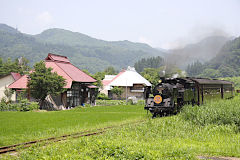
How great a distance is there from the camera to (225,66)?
152 meters

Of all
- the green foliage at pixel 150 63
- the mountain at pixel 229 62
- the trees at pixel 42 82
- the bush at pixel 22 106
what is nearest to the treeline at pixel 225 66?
the mountain at pixel 229 62

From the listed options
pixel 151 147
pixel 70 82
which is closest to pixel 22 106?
pixel 70 82

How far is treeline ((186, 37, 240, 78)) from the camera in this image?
145875 mm

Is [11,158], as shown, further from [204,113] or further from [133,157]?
[204,113]

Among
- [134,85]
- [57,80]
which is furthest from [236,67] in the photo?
[57,80]

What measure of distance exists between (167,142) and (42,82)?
78.6 feet

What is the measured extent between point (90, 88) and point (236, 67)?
132 meters

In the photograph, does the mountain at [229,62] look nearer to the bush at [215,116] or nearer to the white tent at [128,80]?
the white tent at [128,80]

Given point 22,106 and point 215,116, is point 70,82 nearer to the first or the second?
point 22,106

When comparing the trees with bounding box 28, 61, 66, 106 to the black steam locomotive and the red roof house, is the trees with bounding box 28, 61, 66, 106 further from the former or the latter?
the black steam locomotive

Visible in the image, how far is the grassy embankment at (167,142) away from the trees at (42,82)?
19.5 meters

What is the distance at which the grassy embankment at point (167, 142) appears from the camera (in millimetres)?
7930

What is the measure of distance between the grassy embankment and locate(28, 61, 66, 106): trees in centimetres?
1952

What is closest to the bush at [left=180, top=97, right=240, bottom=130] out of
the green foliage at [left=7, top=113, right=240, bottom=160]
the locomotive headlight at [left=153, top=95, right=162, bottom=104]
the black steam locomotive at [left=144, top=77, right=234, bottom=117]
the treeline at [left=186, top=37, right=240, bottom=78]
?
the green foliage at [left=7, top=113, right=240, bottom=160]
